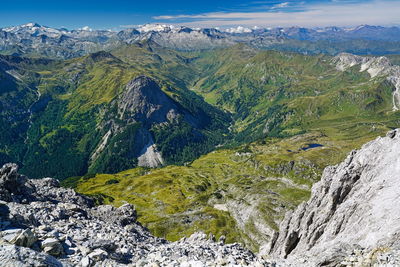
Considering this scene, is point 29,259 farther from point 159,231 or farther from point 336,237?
point 159,231

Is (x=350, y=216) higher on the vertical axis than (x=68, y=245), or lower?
lower

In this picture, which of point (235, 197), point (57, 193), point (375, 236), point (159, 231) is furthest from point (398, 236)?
point (235, 197)

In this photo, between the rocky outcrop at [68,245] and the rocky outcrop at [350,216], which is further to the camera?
the rocky outcrop at [350,216]

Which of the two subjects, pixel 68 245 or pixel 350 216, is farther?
pixel 350 216
